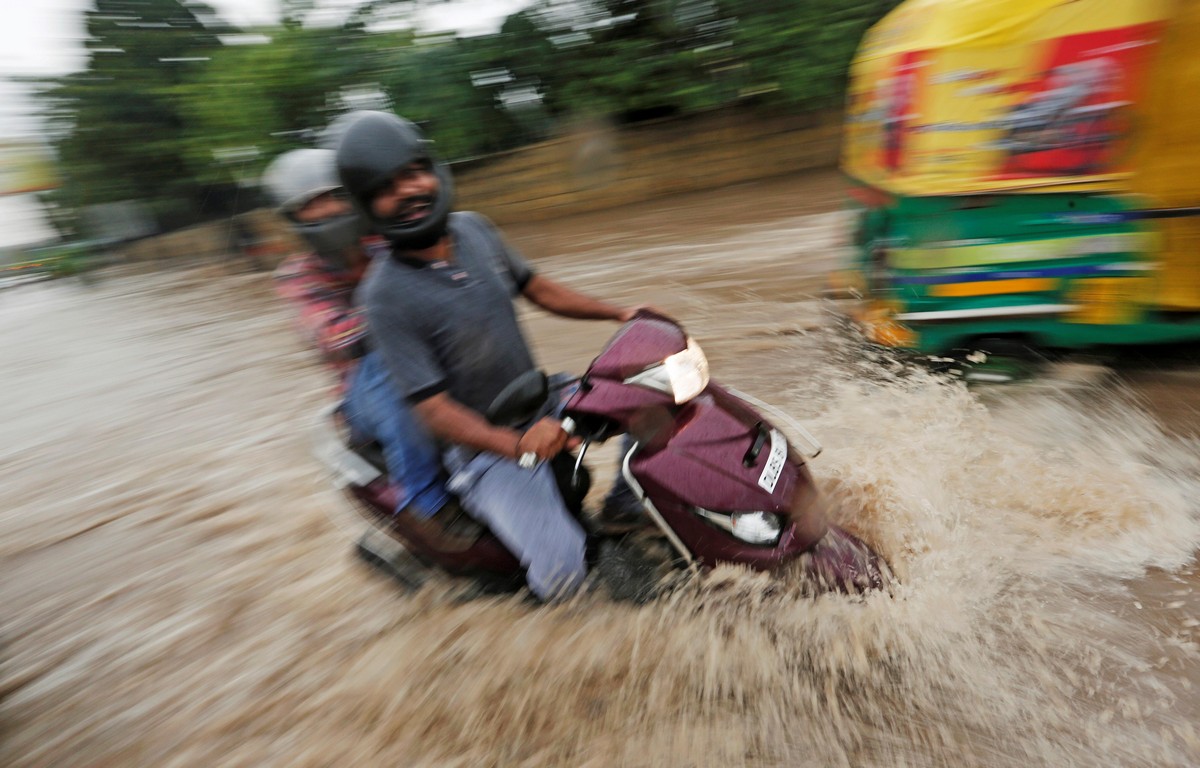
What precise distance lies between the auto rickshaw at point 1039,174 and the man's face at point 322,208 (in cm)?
264

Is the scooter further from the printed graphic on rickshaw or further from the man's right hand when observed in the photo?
the printed graphic on rickshaw

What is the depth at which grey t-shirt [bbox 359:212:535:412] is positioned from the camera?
217 centimetres

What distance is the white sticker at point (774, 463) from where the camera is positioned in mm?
2154

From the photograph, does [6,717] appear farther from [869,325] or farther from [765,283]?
[765,283]

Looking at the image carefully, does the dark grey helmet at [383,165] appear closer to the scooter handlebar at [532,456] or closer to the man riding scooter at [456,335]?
the man riding scooter at [456,335]

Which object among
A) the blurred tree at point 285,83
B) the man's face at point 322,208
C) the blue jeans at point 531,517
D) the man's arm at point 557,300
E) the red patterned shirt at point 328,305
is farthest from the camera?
the blurred tree at point 285,83

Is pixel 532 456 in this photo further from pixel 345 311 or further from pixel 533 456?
pixel 345 311

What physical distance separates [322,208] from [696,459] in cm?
195

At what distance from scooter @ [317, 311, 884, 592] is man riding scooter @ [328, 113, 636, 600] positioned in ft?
0.55

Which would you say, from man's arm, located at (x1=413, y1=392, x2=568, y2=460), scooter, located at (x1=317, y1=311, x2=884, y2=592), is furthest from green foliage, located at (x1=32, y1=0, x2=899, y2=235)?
man's arm, located at (x1=413, y1=392, x2=568, y2=460)

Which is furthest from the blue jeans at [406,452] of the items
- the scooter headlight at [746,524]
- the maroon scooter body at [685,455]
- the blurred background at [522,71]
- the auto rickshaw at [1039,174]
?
the blurred background at [522,71]

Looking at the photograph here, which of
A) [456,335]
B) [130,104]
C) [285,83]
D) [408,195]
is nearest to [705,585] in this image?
[456,335]

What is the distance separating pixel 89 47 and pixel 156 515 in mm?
28824

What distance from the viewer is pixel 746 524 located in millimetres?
2135
